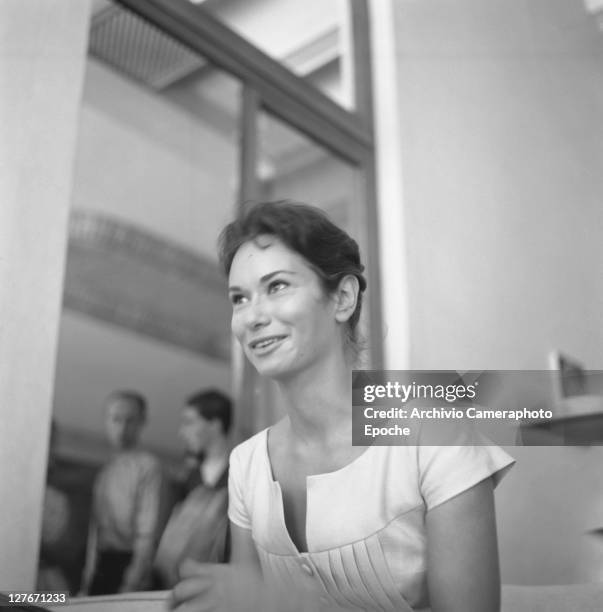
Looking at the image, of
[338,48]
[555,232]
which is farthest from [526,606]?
[338,48]

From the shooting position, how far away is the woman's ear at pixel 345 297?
0.87 m

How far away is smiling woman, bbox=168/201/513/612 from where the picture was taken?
0.75 meters

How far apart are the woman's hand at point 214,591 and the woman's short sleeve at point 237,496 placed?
0.16 m

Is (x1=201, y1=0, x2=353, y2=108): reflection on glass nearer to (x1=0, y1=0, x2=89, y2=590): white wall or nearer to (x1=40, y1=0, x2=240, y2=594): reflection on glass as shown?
(x1=40, y1=0, x2=240, y2=594): reflection on glass

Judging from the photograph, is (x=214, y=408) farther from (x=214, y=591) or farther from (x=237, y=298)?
(x=214, y=591)

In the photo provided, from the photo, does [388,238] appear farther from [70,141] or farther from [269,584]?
[269,584]

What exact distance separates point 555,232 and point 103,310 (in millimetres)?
3082

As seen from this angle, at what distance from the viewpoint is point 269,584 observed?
0.80 metres

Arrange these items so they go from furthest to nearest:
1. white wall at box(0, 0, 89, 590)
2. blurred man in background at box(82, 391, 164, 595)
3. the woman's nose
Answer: blurred man in background at box(82, 391, 164, 595) < white wall at box(0, 0, 89, 590) < the woman's nose

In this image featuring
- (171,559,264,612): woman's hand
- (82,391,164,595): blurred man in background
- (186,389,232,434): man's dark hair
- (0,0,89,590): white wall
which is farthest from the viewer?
(186,389,232,434): man's dark hair

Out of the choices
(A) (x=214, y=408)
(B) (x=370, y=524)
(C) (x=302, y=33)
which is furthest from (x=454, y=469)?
(C) (x=302, y=33)

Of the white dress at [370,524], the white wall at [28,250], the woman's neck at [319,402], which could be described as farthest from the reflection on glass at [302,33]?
the white dress at [370,524]

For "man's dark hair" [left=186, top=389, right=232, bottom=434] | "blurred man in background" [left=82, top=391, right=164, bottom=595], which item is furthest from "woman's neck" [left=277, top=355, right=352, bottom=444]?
"man's dark hair" [left=186, top=389, right=232, bottom=434]

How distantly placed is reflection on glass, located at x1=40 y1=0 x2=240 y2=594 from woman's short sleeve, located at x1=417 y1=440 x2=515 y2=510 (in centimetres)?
279
